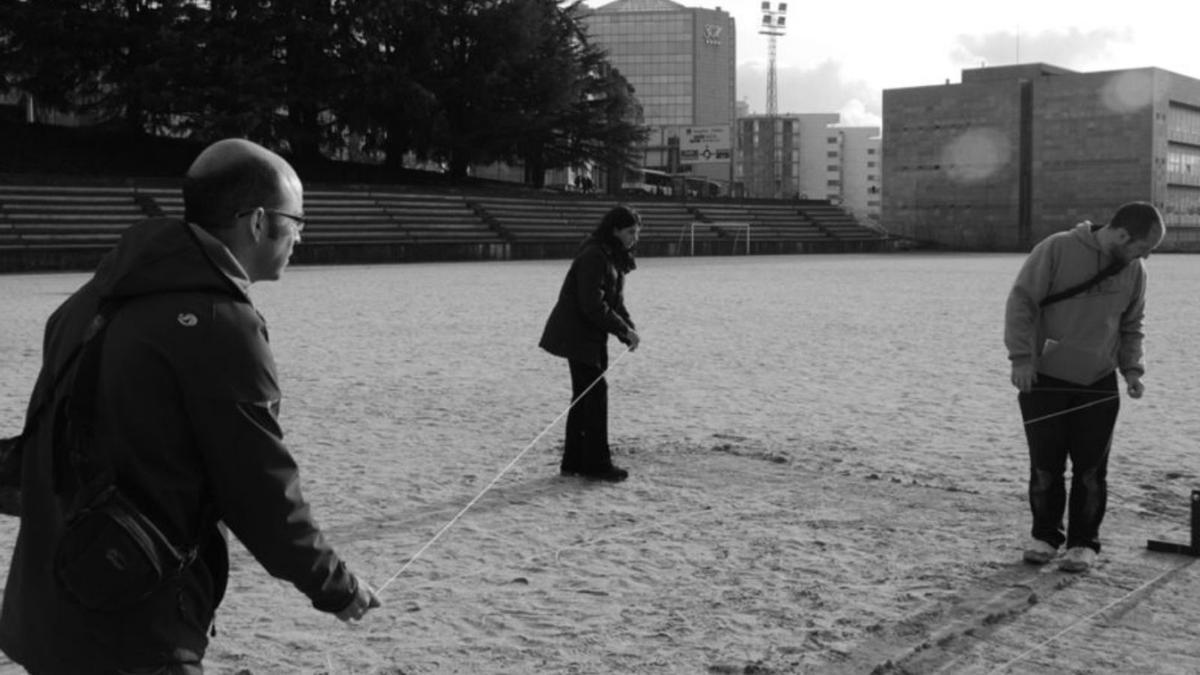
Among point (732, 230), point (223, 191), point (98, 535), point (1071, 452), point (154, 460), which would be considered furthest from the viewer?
point (732, 230)

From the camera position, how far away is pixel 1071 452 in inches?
212

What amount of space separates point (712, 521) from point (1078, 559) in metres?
1.71

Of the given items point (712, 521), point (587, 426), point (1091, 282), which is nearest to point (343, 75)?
point (587, 426)

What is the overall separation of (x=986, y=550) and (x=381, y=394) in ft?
19.3

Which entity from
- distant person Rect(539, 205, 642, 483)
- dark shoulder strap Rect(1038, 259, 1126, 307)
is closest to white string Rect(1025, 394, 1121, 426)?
dark shoulder strap Rect(1038, 259, 1126, 307)

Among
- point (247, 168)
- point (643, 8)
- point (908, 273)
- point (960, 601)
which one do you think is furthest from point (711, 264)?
point (643, 8)

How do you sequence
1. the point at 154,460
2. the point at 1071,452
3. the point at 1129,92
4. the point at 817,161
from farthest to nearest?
the point at 817,161
the point at 1129,92
the point at 1071,452
the point at 154,460

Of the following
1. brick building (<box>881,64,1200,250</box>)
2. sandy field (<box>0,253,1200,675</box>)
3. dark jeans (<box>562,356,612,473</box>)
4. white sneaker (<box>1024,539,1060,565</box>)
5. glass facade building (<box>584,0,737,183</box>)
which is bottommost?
sandy field (<box>0,253,1200,675</box>)

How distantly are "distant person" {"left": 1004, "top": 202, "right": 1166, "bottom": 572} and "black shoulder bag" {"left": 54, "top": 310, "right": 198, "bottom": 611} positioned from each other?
162 inches

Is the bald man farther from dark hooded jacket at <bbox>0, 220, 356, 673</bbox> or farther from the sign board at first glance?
the sign board

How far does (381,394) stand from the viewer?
33.7 feet

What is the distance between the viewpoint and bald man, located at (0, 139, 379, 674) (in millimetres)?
2082

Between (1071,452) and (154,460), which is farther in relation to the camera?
(1071,452)

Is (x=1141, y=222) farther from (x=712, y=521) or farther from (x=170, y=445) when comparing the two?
(x=170, y=445)
